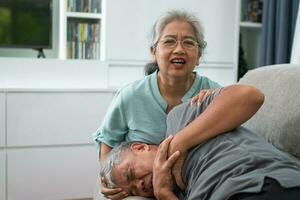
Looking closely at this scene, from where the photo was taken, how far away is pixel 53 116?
273cm

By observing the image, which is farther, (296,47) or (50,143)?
(296,47)

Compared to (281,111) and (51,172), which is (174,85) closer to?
(281,111)

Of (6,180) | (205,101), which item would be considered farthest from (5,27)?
(205,101)

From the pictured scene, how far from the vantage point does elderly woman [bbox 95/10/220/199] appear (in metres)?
1.66

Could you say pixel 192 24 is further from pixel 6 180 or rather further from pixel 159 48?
pixel 6 180

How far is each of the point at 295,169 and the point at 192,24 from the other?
868 millimetres

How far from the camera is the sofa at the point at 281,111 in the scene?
1331mm

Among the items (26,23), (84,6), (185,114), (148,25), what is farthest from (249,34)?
(185,114)

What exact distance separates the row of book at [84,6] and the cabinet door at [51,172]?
3.37ft

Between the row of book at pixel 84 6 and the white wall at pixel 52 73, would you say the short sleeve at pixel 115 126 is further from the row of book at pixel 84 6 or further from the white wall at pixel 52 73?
the row of book at pixel 84 6

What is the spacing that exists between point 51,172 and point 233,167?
1.98 metres

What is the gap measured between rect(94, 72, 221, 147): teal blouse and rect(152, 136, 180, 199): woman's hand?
41cm

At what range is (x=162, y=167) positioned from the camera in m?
1.23

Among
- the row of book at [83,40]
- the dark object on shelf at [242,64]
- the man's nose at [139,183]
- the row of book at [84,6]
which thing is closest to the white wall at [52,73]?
the row of book at [83,40]
